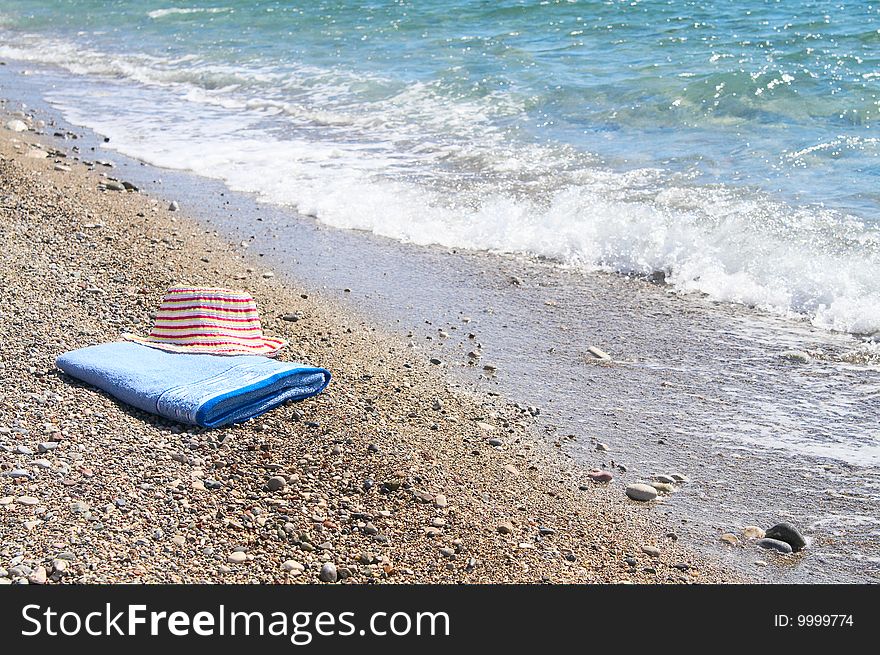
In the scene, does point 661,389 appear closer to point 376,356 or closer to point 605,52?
point 376,356

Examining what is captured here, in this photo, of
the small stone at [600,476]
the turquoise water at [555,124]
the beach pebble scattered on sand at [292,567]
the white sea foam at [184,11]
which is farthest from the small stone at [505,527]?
the white sea foam at [184,11]

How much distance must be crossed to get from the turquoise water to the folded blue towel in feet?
11.1

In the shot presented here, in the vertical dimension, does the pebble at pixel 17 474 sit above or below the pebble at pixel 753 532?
above

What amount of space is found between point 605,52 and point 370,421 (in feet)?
37.7

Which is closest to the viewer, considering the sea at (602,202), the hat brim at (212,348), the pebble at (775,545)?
the pebble at (775,545)

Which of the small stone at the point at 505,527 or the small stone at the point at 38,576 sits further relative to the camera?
the small stone at the point at 505,527

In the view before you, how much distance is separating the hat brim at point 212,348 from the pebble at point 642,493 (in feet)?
7.25

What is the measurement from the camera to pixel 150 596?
3484 mm

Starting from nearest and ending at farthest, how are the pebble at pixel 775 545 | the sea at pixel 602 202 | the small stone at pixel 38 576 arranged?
the small stone at pixel 38 576 < the pebble at pixel 775 545 < the sea at pixel 602 202

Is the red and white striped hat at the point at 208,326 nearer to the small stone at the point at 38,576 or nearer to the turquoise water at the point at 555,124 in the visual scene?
the small stone at the point at 38,576

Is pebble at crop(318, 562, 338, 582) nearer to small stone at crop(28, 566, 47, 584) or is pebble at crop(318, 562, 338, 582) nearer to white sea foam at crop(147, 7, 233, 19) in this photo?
small stone at crop(28, 566, 47, 584)

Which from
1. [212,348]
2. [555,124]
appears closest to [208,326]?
[212,348]

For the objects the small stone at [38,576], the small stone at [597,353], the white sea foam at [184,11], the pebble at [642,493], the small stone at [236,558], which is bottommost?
the pebble at [642,493]

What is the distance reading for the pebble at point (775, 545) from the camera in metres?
4.27
